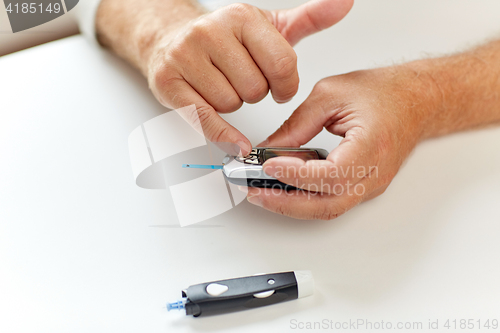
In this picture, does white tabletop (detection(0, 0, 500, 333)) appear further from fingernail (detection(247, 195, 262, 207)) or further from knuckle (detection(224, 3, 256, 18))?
knuckle (detection(224, 3, 256, 18))

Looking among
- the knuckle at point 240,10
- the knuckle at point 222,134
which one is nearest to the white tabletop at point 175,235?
the knuckle at point 222,134

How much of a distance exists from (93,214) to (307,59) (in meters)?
0.56

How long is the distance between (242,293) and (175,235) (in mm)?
159

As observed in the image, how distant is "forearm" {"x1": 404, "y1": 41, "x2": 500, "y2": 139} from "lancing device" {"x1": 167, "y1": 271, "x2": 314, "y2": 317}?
40 centimetres

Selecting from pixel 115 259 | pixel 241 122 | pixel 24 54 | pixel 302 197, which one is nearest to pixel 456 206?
pixel 302 197

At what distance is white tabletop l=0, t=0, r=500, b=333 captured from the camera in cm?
51

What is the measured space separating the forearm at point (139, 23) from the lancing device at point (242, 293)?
0.52m

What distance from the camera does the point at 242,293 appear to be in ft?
1.64

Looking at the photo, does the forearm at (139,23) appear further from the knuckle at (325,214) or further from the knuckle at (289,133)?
the knuckle at (325,214)

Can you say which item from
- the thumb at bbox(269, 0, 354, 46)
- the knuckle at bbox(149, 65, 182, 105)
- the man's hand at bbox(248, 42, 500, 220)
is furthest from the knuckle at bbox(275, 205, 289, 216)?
the thumb at bbox(269, 0, 354, 46)

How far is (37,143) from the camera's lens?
2.48 ft

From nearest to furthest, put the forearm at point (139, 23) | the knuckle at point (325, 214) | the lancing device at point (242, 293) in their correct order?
the lancing device at point (242, 293) → the knuckle at point (325, 214) → the forearm at point (139, 23)

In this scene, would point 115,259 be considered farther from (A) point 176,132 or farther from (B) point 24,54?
(B) point 24,54

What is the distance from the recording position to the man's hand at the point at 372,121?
584 millimetres
